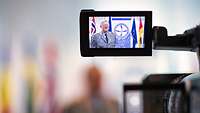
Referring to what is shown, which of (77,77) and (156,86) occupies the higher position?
(156,86)

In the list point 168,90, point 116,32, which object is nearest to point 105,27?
point 116,32

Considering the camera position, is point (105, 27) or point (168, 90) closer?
point (168, 90)

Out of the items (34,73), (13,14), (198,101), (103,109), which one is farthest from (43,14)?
(198,101)

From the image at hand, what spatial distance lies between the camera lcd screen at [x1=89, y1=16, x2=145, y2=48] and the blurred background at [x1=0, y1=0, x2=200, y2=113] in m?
0.56

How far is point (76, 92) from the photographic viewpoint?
1.74 m

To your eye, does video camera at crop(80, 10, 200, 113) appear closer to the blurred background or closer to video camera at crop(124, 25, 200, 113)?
video camera at crop(124, 25, 200, 113)

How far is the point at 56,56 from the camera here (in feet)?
5.72

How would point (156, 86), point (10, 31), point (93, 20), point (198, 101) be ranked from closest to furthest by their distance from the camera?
1. point (156, 86)
2. point (198, 101)
3. point (93, 20)
4. point (10, 31)

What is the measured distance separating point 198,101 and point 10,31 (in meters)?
1.26

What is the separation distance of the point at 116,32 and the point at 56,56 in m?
0.63

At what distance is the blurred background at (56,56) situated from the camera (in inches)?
67.7

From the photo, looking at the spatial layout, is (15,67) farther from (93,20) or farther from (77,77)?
(93,20)

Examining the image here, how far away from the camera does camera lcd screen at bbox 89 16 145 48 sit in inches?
38.9

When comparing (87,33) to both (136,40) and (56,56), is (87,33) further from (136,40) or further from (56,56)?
(56,56)
